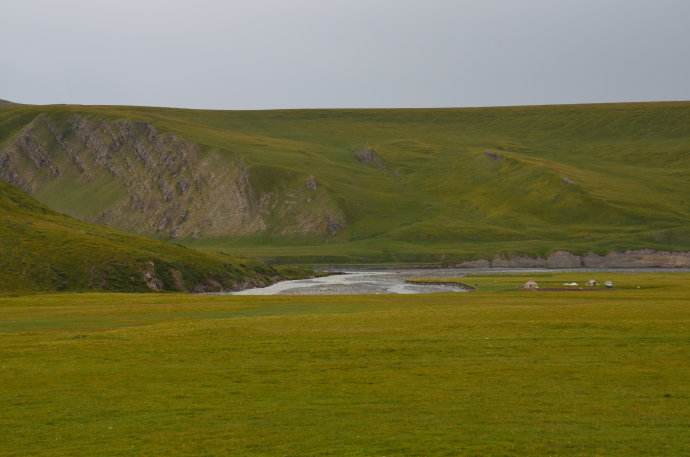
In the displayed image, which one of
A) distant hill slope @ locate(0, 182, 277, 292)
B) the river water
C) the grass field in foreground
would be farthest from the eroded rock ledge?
the grass field in foreground

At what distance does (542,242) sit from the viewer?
188 m

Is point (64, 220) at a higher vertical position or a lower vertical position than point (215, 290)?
higher

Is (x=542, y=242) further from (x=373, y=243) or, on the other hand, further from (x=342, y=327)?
(x=342, y=327)

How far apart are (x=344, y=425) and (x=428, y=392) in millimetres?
4980

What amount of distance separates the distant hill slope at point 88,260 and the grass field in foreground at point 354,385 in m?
45.0

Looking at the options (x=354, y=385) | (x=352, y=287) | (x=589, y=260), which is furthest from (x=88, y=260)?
(x=589, y=260)

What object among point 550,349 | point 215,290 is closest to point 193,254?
point 215,290

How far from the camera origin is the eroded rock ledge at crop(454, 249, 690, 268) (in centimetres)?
16825

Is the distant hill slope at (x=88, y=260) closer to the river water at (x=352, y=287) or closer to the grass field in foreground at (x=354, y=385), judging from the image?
the river water at (x=352, y=287)

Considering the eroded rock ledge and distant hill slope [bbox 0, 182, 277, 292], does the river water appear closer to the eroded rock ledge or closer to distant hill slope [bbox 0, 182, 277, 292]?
A: distant hill slope [bbox 0, 182, 277, 292]

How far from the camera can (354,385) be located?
32.3 m

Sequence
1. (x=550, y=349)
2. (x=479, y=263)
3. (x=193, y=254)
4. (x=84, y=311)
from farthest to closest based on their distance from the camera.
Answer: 1. (x=479, y=263)
2. (x=193, y=254)
3. (x=84, y=311)
4. (x=550, y=349)

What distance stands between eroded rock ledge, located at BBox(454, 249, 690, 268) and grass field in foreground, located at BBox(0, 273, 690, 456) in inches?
4555

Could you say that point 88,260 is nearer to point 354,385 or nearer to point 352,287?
point 352,287
